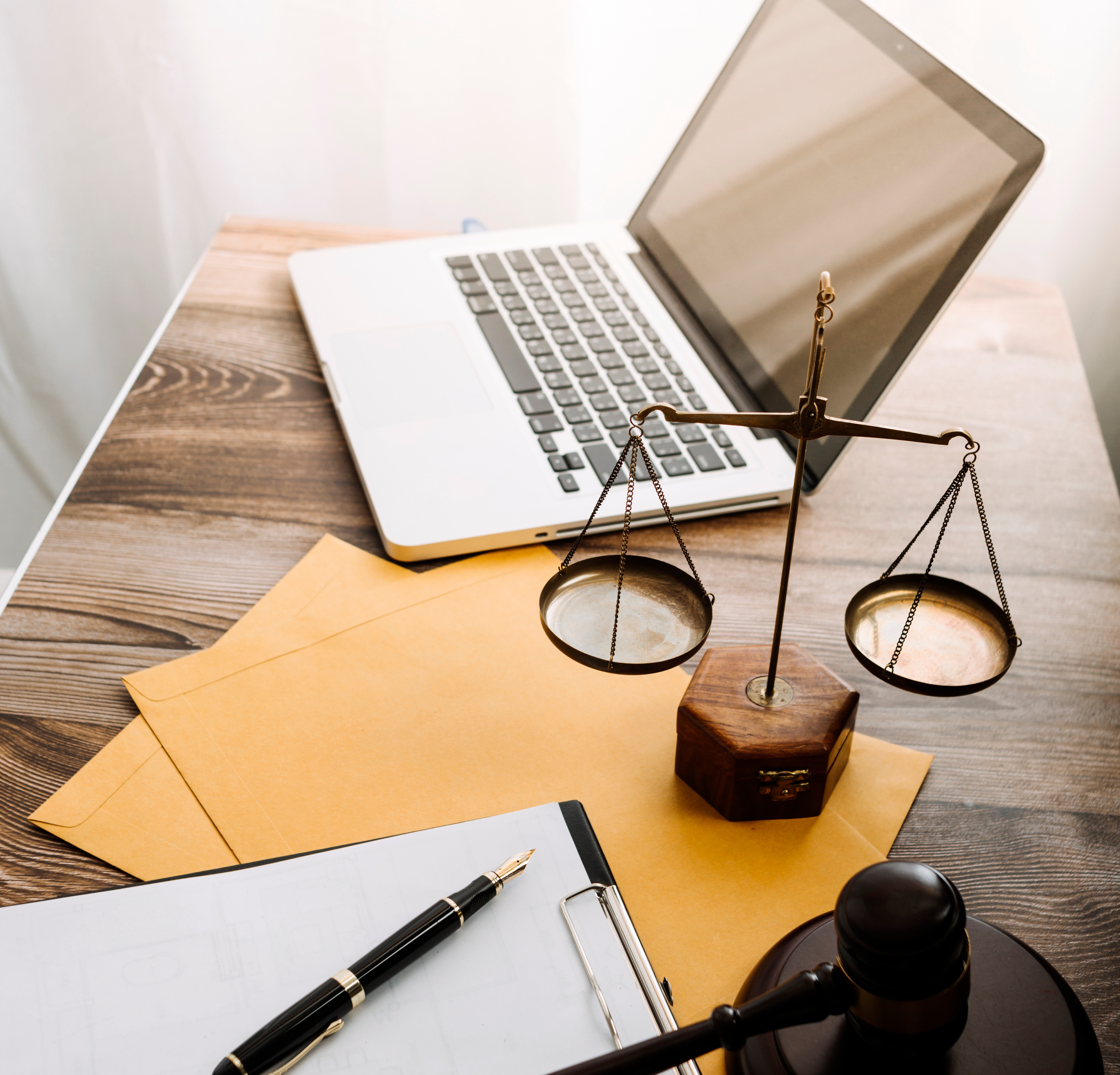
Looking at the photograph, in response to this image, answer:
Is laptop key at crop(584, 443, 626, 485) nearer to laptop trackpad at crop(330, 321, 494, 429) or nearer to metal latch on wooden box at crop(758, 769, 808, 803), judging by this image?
laptop trackpad at crop(330, 321, 494, 429)

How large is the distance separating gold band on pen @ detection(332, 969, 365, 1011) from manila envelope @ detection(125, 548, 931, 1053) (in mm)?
100

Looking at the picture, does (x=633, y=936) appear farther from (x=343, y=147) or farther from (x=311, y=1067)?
(x=343, y=147)

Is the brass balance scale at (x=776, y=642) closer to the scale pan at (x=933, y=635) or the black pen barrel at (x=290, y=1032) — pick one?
the scale pan at (x=933, y=635)

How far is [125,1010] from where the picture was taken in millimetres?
470

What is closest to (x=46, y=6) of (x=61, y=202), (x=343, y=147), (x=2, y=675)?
(x=61, y=202)

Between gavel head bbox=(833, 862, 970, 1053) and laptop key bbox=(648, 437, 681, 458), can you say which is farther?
laptop key bbox=(648, 437, 681, 458)

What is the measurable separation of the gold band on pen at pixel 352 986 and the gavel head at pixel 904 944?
22 centimetres

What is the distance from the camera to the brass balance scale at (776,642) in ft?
1.68

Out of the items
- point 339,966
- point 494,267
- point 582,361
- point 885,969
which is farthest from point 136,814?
point 494,267

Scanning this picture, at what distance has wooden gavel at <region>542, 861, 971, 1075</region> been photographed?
1.20 ft

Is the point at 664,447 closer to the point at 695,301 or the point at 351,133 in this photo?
the point at 695,301

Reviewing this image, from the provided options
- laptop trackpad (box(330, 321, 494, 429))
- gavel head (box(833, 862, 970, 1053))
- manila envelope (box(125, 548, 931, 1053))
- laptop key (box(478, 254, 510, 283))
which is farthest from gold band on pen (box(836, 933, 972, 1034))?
laptop key (box(478, 254, 510, 283))

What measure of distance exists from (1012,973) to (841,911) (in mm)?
151

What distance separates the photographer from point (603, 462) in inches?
31.4
